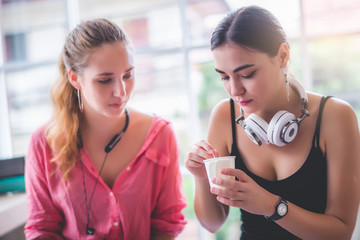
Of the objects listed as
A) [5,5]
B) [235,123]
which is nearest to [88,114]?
[235,123]

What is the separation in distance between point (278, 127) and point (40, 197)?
1.25m

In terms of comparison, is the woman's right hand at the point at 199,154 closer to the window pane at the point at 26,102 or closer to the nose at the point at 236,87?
the nose at the point at 236,87

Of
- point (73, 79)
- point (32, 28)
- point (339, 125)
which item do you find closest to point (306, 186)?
point (339, 125)

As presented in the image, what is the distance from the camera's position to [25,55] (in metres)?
3.26

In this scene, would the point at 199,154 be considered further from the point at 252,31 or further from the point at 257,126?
the point at 252,31

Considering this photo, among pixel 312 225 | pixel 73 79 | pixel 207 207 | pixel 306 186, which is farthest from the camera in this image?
pixel 73 79

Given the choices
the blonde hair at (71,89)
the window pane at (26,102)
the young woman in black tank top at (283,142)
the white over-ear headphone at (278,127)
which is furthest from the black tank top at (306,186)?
the window pane at (26,102)

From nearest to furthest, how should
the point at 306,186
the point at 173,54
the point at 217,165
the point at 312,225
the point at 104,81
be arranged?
the point at 217,165 < the point at 312,225 < the point at 306,186 < the point at 104,81 < the point at 173,54

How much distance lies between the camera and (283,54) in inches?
49.9

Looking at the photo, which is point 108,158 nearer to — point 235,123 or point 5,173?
point 235,123

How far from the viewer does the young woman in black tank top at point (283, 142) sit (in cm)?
119

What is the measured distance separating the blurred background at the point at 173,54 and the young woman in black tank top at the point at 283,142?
898 mm

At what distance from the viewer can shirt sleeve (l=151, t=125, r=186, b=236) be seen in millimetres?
1635

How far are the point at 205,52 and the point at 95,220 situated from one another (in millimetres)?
1698
